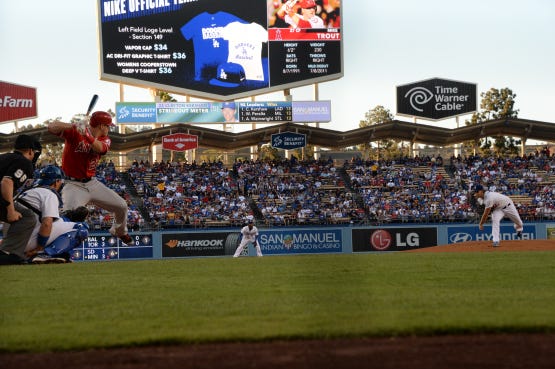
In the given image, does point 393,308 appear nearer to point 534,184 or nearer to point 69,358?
point 69,358

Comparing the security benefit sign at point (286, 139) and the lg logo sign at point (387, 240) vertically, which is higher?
the security benefit sign at point (286, 139)

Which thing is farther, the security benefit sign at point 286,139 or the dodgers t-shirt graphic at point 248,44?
the security benefit sign at point 286,139

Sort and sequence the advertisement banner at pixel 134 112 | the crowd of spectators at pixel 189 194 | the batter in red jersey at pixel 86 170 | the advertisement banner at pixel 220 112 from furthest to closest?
1. the advertisement banner at pixel 220 112
2. the advertisement banner at pixel 134 112
3. the crowd of spectators at pixel 189 194
4. the batter in red jersey at pixel 86 170

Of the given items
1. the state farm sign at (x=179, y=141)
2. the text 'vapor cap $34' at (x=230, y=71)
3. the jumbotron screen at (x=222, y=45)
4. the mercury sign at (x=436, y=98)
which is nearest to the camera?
the jumbotron screen at (x=222, y=45)

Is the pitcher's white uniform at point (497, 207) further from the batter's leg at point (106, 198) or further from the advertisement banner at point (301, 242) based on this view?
the advertisement banner at point (301, 242)

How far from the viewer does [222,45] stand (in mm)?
36156

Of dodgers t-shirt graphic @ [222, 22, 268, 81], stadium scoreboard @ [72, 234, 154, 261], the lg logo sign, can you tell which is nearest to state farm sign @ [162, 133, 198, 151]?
dodgers t-shirt graphic @ [222, 22, 268, 81]

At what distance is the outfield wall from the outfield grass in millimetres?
20671

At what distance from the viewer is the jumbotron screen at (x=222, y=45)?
35.5 metres

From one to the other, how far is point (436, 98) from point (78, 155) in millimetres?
33217

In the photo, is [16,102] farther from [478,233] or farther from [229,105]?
[478,233]

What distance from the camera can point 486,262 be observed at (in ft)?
37.7

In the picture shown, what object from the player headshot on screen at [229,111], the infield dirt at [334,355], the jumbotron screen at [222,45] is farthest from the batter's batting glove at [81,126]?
the player headshot on screen at [229,111]

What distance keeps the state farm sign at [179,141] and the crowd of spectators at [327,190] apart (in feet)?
3.27
